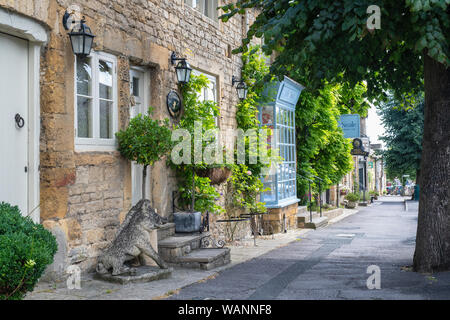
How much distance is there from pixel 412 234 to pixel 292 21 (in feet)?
25.0

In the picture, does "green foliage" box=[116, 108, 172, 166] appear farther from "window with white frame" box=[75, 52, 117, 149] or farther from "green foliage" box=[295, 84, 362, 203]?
"green foliage" box=[295, 84, 362, 203]

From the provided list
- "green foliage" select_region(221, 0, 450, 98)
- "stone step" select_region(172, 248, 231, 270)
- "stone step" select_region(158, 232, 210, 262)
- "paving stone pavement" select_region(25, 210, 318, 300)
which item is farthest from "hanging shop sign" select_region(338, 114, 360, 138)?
"paving stone pavement" select_region(25, 210, 318, 300)

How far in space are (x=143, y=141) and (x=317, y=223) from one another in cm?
792

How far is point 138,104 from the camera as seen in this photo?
290 inches

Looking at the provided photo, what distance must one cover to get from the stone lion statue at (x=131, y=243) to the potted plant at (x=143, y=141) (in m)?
0.73

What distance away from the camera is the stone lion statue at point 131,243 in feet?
18.0

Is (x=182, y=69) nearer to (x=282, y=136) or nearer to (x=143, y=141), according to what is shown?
(x=143, y=141)

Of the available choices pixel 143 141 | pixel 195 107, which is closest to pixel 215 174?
pixel 195 107

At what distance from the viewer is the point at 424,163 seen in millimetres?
6406

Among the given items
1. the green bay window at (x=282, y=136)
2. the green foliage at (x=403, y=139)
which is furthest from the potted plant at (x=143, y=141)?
the green foliage at (x=403, y=139)

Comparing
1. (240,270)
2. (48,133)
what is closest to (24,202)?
(48,133)

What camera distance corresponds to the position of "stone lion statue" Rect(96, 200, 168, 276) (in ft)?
18.0

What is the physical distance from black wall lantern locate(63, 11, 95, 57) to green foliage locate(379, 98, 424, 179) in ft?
76.7
